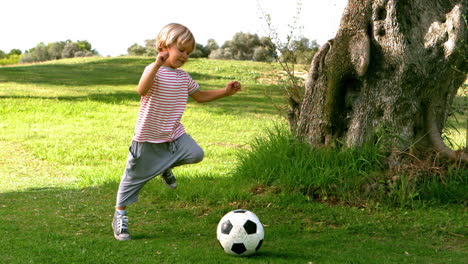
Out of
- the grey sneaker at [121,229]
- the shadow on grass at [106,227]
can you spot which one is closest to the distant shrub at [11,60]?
the shadow on grass at [106,227]

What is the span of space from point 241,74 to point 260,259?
67.9 feet

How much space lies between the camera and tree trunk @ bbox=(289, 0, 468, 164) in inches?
275

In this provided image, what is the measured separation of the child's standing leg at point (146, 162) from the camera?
5641 mm

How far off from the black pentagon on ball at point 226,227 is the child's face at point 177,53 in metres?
1.56

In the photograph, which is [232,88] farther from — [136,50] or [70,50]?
[70,50]

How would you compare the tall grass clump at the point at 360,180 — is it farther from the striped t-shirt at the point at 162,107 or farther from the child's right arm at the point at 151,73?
the child's right arm at the point at 151,73

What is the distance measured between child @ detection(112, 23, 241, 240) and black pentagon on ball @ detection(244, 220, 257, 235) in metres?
1.00

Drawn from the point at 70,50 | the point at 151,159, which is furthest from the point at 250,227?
the point at 70,50

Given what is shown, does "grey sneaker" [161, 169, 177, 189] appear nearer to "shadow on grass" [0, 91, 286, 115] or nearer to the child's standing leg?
the child's standing leg

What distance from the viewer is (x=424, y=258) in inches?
205

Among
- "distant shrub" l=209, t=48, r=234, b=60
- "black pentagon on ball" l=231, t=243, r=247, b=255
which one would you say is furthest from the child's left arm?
"distant shrub" l=209, t=48, r=234, b=60

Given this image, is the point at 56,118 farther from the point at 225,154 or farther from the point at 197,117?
the point at 225,154

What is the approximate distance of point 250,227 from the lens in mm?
4902

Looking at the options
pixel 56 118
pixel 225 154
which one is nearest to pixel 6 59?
pixel 56 118
